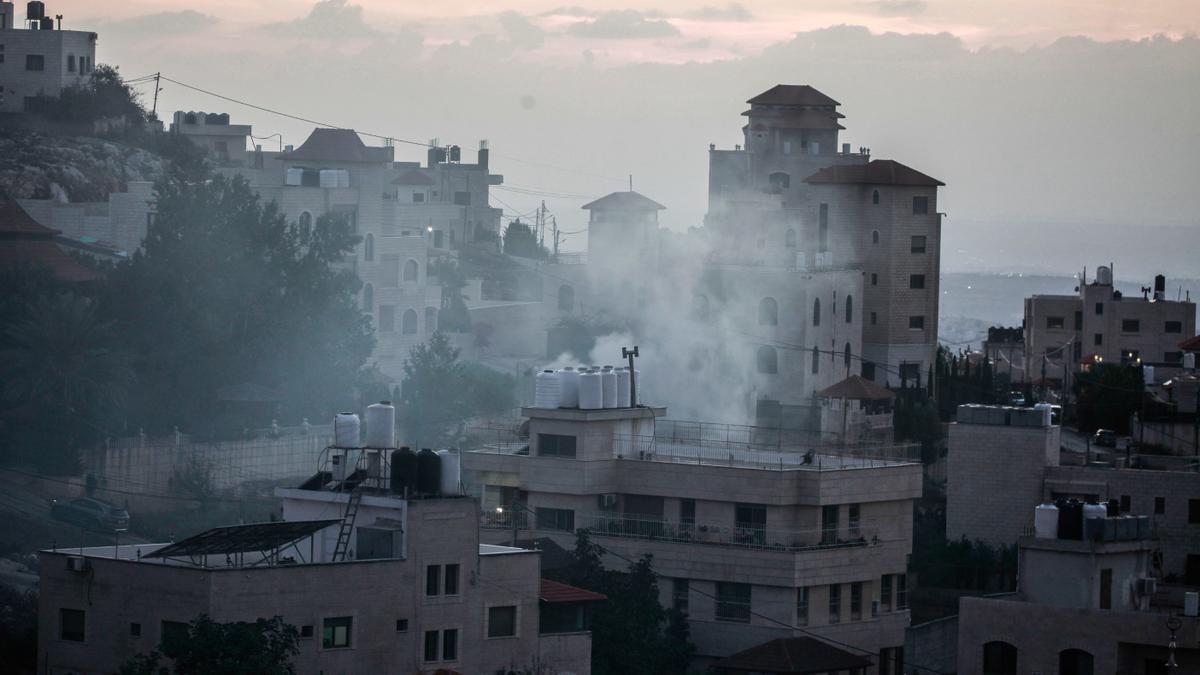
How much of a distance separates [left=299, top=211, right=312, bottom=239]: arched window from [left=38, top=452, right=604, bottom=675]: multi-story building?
36.3m

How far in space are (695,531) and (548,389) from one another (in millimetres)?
4339

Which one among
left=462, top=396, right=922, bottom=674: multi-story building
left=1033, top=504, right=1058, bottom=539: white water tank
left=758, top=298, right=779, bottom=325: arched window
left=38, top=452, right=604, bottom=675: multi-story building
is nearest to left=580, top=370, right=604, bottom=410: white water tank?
left=462, top=396, right=922, bottom=674: multi-story building

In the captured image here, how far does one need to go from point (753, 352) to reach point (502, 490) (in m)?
28.2

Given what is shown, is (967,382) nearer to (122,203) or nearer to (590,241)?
(590,241)

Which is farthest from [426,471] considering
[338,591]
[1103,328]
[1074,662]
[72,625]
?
Answer: [1103,328]

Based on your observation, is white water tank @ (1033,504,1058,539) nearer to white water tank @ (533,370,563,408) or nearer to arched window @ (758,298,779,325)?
white water tank @ (533,370,563,408)

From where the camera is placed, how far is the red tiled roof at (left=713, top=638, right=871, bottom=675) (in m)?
49.6

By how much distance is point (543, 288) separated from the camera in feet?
336

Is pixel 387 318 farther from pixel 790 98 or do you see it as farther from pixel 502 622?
pixel 502 622

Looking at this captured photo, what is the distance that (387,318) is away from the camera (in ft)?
282

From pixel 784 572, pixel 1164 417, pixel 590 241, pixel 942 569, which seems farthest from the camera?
pixel 590 241

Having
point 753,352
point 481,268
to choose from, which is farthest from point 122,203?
point 481,268

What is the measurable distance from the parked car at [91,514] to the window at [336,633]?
18.6m

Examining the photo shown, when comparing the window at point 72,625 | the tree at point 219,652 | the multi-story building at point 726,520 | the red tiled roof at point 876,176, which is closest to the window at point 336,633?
the tree at point 219,652
